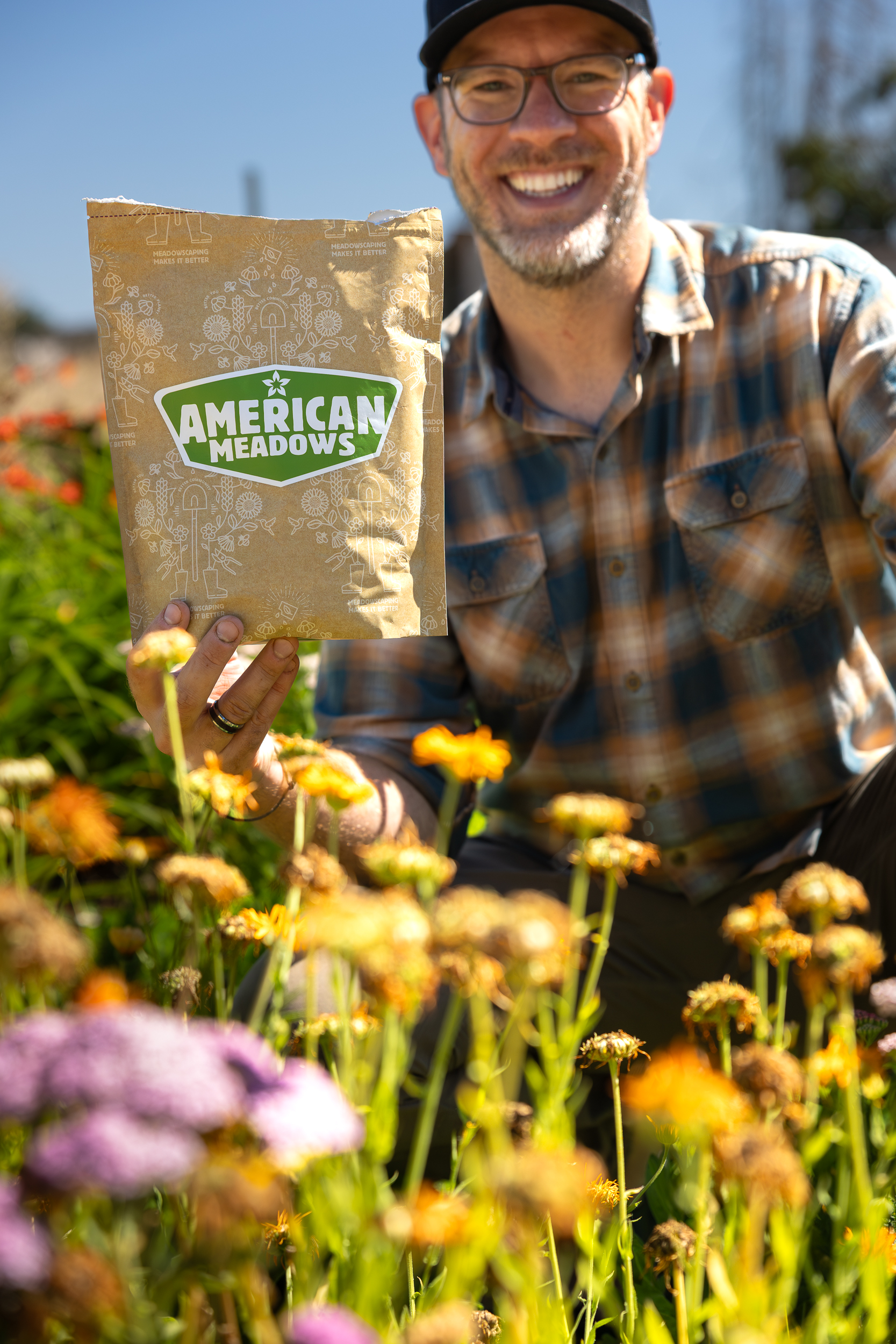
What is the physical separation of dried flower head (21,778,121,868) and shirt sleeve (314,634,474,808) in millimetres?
1127

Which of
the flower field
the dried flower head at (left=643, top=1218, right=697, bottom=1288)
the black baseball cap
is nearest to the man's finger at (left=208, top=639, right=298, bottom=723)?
the flower field

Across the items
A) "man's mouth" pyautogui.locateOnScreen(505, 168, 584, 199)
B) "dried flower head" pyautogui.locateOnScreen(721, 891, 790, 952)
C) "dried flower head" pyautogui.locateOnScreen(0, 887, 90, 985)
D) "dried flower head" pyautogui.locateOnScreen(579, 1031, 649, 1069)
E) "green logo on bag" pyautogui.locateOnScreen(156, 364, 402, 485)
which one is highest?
"man's mouth" pyautogui.locateOnScreen(505, 168, 584, 199)

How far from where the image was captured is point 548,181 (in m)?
1.99

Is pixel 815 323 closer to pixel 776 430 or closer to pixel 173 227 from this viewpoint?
pixel 776 430

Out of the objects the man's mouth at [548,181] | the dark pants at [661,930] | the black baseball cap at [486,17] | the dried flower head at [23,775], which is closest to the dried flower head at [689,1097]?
the dried flower head at [23,775]

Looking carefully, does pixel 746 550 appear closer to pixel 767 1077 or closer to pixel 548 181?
pixel 548 181

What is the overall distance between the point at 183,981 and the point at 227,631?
41 cm

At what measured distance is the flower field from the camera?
484 millimetres

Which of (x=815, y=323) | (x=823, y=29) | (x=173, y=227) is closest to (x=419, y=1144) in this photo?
(x=173, y=227)

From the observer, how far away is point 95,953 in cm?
206

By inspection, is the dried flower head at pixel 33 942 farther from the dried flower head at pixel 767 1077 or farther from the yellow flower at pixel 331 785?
the dried flower head at pixel 767 1077

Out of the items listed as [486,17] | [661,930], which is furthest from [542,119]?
[661,930]

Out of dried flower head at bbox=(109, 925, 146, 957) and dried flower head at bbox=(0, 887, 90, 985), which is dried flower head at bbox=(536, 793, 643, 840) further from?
dried flower head at bbox=(109, 925, 146, 957)

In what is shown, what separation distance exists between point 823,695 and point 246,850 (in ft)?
4.01
